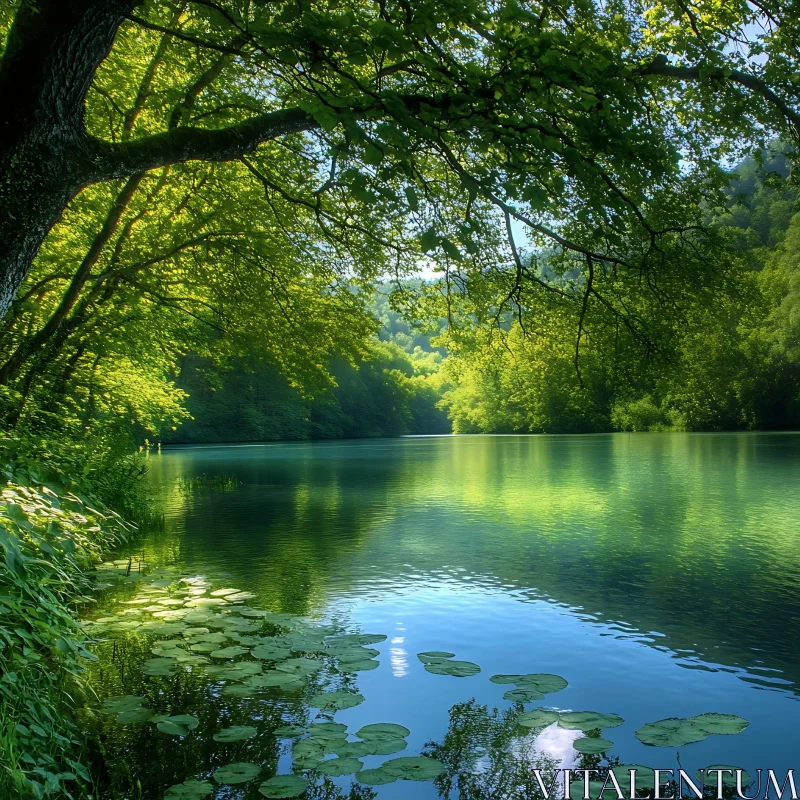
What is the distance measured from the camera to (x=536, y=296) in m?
8.62

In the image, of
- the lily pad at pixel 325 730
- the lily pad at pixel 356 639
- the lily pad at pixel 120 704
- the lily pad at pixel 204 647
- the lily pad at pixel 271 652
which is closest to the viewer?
the lily pad at pixel 325 730

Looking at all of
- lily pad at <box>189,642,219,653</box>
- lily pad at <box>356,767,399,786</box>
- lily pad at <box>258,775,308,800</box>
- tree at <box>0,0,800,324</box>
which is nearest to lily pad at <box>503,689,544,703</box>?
lily pad at <box>356,767,399,786</box>

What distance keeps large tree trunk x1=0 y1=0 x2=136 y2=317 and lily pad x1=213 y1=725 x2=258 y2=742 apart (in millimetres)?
3249

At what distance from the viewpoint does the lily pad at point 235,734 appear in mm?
4355

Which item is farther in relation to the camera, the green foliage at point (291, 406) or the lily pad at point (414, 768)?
the green foliage at point (291, 406)

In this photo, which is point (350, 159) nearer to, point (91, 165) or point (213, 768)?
point (91, 165)

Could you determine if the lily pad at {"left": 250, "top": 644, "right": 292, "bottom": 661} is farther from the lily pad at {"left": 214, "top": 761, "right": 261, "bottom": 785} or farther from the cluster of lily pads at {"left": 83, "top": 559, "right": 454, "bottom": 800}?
the lily pad at {"left": 214, "top": 761, "right": 261, "bottom": 785}

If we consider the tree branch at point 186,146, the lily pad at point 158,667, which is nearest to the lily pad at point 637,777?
the lily pad at point 158,667

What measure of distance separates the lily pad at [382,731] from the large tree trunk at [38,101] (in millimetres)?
3794

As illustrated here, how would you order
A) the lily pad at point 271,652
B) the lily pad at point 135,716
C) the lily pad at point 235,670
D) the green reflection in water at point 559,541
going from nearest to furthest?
the lily pad at point 135,716 < the lily pad at point 235,670 < the lily pad at point 271,652 < the green reflection in water at point 559,541

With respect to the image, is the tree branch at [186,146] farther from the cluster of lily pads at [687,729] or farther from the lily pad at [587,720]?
the cluster of lily pads at [687,729]

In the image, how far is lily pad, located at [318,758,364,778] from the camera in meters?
3.91

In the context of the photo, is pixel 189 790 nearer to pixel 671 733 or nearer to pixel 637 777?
pixel 637 777

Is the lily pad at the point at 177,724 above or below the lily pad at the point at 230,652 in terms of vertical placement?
above
